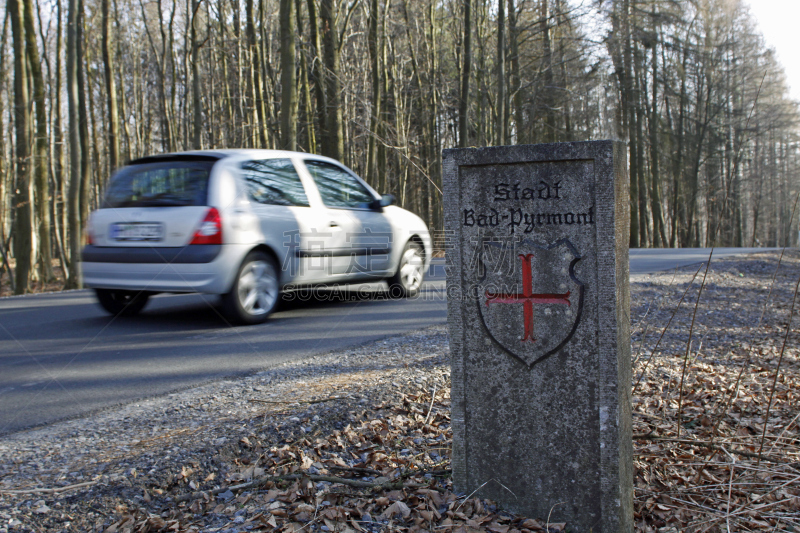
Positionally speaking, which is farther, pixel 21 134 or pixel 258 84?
pixel 258 84

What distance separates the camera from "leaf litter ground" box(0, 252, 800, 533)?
260cm

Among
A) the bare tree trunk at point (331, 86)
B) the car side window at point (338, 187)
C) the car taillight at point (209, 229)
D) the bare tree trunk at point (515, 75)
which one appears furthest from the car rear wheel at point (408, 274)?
the bare tree trunk at point (515, 75)

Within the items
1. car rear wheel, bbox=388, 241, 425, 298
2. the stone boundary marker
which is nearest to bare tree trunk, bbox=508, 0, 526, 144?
car rear wheel, bbox=388, 241, 425, 298

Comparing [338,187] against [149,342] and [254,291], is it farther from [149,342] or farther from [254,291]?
[149,342]

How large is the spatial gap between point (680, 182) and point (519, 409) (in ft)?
105

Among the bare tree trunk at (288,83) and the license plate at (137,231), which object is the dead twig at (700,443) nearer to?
the license plate at (137,231)

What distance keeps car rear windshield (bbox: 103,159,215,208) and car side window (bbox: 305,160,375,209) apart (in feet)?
4.57

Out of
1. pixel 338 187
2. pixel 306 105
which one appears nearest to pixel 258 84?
pixel 306 105

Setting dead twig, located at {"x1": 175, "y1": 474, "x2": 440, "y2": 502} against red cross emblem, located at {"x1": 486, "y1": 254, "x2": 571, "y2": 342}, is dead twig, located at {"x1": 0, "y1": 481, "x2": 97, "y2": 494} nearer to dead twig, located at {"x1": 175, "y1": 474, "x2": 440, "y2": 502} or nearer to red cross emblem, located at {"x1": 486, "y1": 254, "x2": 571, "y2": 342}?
dead twig, located at {"x1": 175, "y1": 474, "x2": 440, "y2": 502}

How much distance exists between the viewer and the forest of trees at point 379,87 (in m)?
15.8

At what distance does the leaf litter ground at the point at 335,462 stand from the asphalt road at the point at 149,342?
44cm

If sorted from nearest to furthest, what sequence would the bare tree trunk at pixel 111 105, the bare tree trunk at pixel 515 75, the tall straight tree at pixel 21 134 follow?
the tall straight tree at pixel 21 134, the bare tree trunk at pixel 111 105, the bare tree trunk at pixel 515 75

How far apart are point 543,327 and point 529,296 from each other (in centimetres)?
14

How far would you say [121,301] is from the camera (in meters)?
6.98
